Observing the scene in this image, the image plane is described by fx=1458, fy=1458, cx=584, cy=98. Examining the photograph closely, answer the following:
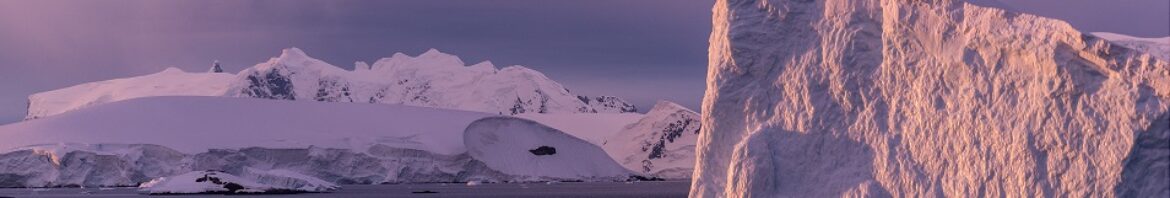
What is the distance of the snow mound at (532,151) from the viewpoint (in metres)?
109

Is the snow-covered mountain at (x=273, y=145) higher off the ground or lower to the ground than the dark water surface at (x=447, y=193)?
higher

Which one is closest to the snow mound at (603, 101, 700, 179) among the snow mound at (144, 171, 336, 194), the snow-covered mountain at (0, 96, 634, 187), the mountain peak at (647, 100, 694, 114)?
the mountain peak at (647, 100, 694, 114)

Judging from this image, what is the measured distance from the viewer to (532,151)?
114438 mm

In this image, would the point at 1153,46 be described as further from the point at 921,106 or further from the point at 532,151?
the point at 532,151

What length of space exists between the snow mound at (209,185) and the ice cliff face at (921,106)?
54345 millimetres

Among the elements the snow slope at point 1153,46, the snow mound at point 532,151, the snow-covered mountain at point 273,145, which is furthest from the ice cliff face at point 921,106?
the snow mound at point 532,151

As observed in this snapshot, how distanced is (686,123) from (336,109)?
188ft

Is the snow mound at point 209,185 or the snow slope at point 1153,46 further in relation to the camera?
the snow mound at point 209,185

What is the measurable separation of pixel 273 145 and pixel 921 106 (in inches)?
3164

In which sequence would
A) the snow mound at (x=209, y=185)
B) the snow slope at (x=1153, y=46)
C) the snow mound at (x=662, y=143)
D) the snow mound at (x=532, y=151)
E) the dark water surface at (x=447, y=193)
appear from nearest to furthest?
the snow slope at (x=1153, y=46)
the dark water surface at (x=447, y=193)
the snow mound at (x=209, y=185)
the snow mound at (x=532, y=151)
the snow mound at (x=662, y=143)

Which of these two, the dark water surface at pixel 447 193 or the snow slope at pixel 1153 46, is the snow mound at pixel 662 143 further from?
the snow slope at pixel 1153 46

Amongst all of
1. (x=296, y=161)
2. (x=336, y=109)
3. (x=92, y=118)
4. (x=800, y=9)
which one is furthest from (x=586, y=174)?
(x=800, y=9)

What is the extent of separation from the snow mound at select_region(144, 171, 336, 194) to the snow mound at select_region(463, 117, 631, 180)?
30.4 metres

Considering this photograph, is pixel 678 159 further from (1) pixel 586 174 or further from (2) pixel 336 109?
(2) pixel 336 109
